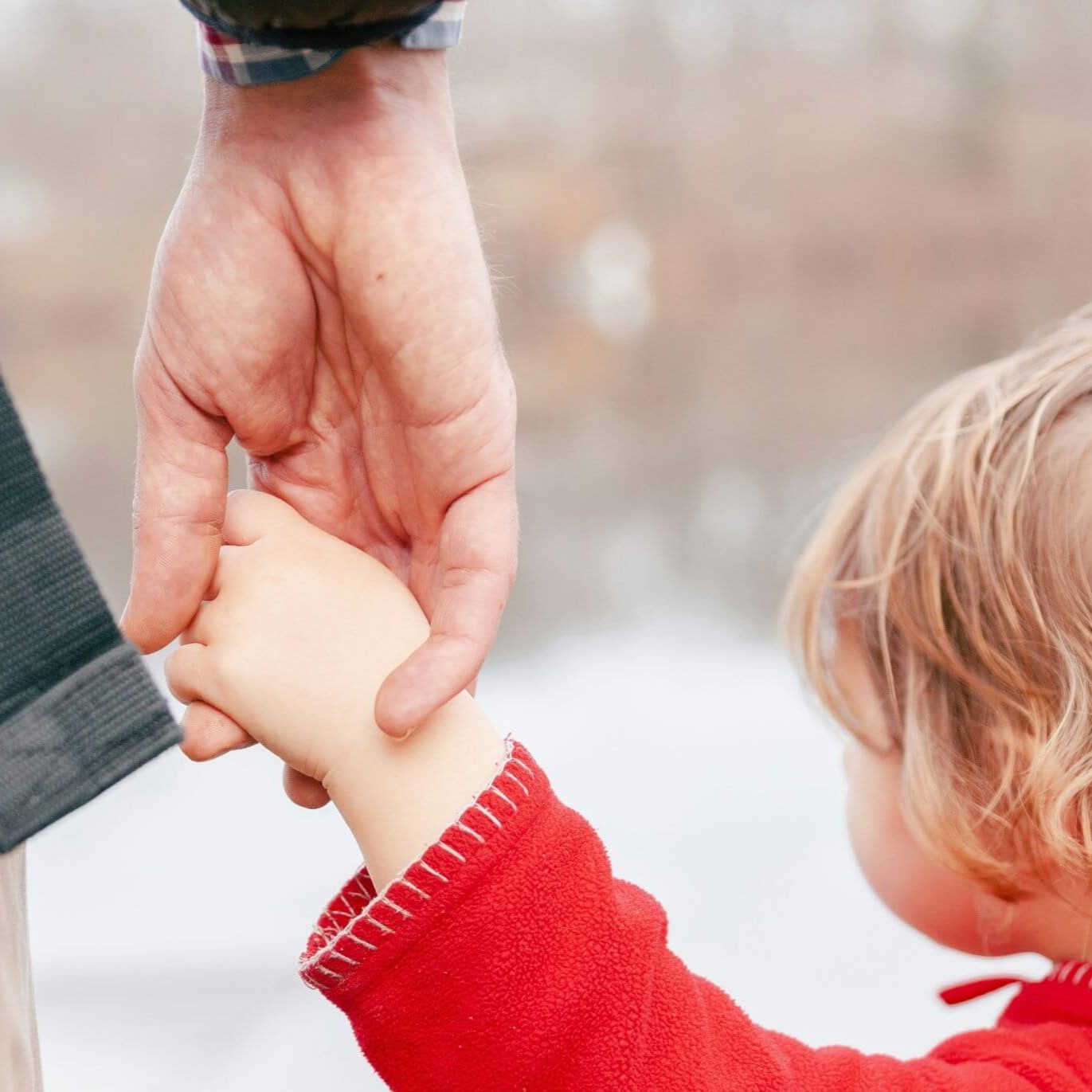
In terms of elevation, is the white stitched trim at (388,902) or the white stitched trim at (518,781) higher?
the white stitched trim at (518,781)

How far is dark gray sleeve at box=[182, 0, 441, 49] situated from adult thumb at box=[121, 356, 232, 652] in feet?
0.46

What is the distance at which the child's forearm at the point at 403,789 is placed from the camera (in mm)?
546

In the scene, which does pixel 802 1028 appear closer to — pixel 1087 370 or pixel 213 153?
pixel 1087 370

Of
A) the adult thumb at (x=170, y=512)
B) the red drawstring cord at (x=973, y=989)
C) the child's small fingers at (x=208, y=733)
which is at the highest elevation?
the adult thumb at (x=170, y=512)

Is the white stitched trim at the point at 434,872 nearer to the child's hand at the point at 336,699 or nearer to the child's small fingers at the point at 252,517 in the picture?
the child's hand at the point at 336,699

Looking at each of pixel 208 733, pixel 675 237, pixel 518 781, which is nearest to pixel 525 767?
pixel 518 781

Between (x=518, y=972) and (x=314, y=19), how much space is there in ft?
1.18

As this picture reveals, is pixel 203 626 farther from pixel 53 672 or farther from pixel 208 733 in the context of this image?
pixel 53 672

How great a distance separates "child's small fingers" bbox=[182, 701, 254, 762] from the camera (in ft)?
1.81

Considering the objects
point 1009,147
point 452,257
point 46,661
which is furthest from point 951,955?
point 1009,147

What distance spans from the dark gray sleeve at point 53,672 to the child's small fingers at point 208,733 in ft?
0.45

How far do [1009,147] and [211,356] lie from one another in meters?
2.89

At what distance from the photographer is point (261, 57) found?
55 cm

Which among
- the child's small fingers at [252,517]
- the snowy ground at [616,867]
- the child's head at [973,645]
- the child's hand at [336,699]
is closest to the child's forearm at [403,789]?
the child's hand at [336,699]
